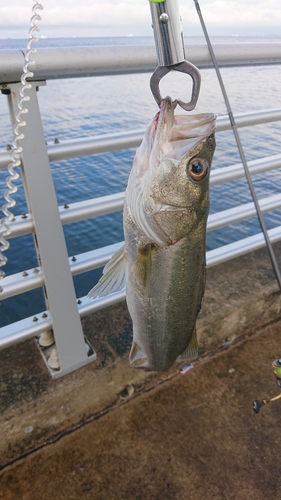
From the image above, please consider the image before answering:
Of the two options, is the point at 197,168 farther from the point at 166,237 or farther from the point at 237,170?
the point at 237,170

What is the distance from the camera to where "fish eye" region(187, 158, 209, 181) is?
1.47 metres

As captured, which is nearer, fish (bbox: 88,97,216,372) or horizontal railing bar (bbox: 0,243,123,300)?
fish (bbox: 88,97,216,372)

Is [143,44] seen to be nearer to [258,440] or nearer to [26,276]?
[26,276]

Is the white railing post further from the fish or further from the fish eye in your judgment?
the fish eye

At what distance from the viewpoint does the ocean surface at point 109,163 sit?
6.70 meters

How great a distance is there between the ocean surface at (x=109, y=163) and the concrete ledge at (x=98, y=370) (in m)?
2.46

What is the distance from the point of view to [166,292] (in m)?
1.74

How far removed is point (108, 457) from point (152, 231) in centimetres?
149

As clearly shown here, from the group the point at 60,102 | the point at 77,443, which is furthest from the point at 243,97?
the point at 77,443

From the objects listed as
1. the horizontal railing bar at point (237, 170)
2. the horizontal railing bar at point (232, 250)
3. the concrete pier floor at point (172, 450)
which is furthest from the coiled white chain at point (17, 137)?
the horizontal railing bar at point (232, 250)

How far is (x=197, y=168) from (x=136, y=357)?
3.39ft

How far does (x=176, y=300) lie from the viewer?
1.75 meters

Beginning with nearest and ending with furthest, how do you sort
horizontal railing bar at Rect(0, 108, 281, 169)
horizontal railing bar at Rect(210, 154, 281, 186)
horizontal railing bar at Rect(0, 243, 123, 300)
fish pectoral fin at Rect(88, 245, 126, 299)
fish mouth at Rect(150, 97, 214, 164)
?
fish mouth at Rect(150, 97, 214, 164)
fish pectoral fin at Rect(88, 245, 126, 299)
horizontal railing bar at Rect(0, 108, 281, 169)
horizontal railing bar at Rect(0, 243, 123, 300)
horizontal railing bar at Rect(210, 154, 281, 186)

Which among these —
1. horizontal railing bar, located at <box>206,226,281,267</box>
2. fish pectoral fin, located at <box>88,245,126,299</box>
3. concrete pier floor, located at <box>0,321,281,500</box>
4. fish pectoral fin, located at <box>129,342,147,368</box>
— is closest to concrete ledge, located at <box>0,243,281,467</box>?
concrete pier floor, located at <box>0,321,281,500</box>
